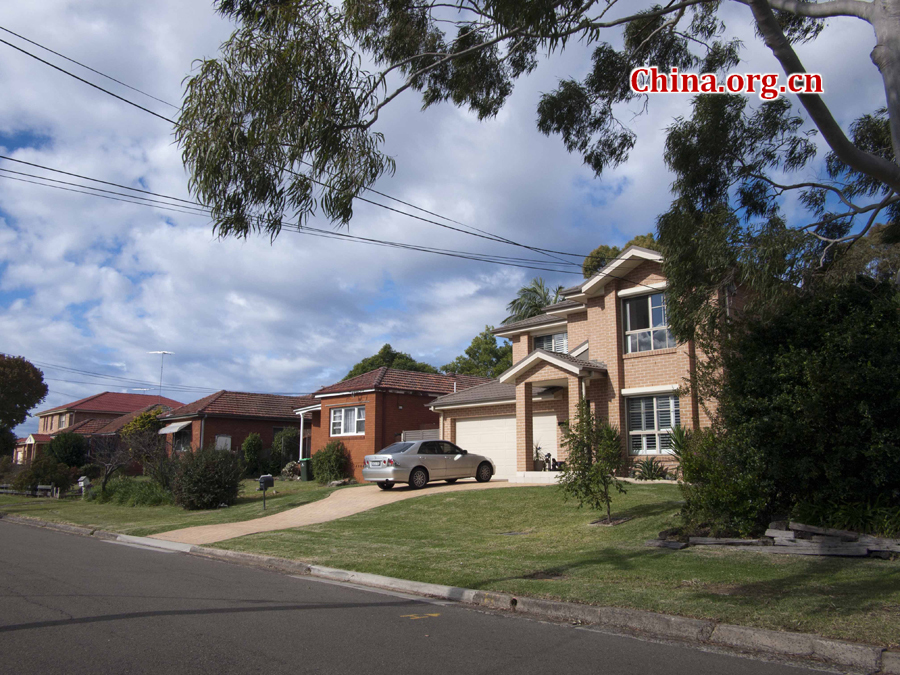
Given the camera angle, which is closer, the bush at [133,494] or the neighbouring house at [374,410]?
the bush at [133,494]

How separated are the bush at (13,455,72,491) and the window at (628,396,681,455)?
22.9 m

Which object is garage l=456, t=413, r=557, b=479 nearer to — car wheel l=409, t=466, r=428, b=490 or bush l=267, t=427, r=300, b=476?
car wheel l=409, t=466, r=428, b=490

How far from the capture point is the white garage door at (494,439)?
82.5 ft

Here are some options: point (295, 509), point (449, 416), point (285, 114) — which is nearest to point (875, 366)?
point (285, 114)

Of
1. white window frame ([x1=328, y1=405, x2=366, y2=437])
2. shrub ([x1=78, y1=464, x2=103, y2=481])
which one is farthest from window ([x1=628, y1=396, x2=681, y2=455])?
shrub ([x1=78, y1=464, x2=103, y2=481])

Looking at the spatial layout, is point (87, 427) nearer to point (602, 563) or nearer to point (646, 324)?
point (646, 324)

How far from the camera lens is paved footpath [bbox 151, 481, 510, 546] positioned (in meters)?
15.4

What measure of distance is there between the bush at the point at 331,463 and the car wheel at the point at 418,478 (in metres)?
8.42

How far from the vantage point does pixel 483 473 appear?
74.4ft

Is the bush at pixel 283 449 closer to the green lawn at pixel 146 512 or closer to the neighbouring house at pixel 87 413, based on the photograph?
the green lawn at pixel 146 512

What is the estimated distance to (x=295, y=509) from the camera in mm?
19266

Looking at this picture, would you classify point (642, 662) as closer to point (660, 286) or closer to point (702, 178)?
point (702, 178)

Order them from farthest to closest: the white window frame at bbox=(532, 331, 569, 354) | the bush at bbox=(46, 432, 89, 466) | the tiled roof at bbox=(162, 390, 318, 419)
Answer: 1. the tiled roof at bbox=(162, 390, 318, 419)
2. the bush at bbox=(46, 432, 89, 466)
3. the white window frame at bbox=(532, 331, 569, 354)

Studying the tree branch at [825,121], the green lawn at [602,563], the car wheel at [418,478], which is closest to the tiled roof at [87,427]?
the car wheel at [418,478]
